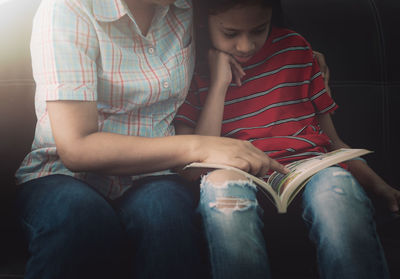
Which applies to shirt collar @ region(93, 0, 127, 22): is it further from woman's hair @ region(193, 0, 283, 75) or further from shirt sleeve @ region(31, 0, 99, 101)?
woman's hair @ region(193, 0, 283, 75)

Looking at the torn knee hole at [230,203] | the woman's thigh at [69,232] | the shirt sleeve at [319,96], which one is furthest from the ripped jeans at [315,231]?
the shirt sleeve at [319,96]

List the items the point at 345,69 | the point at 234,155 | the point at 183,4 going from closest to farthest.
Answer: the point at 234,155, the point at 183,4, the point at 345,69

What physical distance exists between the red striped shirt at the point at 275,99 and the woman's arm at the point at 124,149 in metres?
0.16

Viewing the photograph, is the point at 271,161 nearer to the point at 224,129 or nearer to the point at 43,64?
the point at 224,129

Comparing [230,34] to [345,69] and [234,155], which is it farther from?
[345,69]

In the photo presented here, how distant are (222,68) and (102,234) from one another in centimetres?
40

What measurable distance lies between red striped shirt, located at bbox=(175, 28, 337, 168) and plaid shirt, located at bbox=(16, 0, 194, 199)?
0.09m

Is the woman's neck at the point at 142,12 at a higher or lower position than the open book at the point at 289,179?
higher

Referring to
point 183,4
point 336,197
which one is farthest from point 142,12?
point 336,197

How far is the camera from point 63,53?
1.69 feet

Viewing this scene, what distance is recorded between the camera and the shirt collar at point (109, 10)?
1.82ft

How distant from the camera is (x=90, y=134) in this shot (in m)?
0.52

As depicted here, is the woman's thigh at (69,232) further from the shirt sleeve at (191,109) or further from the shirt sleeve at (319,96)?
the shirt sleeve at (319,96)

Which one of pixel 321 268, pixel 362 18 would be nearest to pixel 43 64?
pixel 321 268
